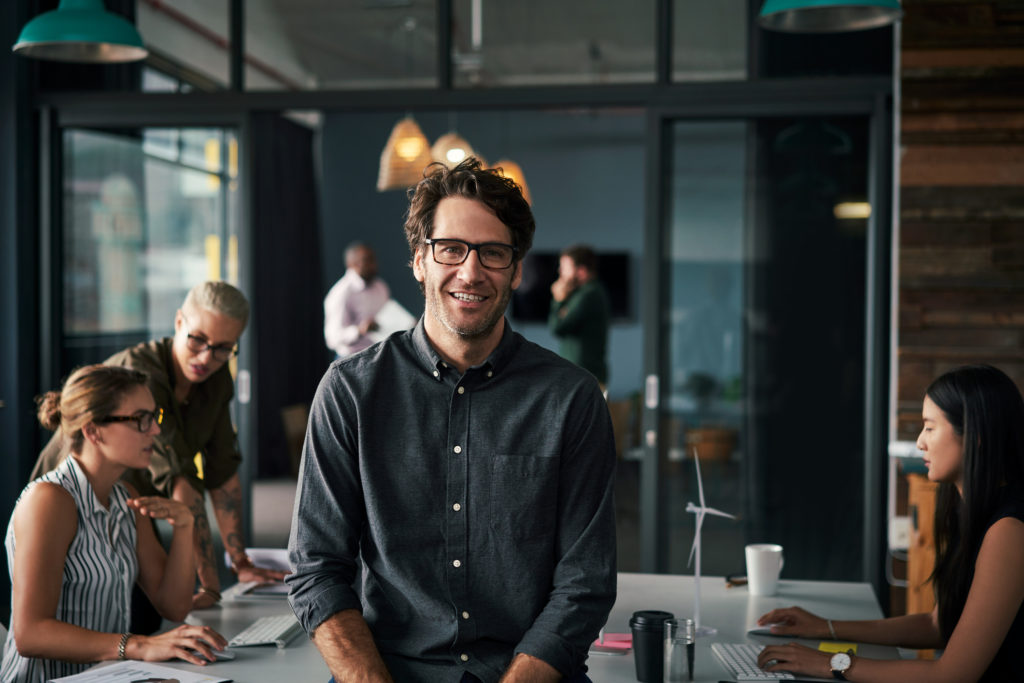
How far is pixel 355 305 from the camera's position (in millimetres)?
6695

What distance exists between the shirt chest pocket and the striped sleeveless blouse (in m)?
0.93

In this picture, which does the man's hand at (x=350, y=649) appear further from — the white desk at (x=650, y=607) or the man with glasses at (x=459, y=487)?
the white desk at (x=650, y=607)

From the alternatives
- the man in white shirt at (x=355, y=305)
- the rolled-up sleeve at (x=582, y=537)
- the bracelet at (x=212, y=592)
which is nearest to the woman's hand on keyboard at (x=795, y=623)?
the rolled-up sleeve at (x=582, y=537)

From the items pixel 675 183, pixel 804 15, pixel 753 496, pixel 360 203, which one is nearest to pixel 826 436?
pixel 753 496

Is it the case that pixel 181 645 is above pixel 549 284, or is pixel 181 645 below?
below

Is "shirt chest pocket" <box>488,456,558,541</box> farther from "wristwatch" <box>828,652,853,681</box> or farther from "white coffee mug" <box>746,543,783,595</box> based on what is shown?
"white coffee mug" <box>746,543,783,595</box>

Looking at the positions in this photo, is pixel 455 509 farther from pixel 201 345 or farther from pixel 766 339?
pixel 766 339

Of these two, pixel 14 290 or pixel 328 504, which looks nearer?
pixel 328 504

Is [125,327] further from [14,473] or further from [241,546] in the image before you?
[241,546]

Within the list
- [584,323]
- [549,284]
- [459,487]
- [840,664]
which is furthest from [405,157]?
[840,664]

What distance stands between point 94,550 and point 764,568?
4.97ft

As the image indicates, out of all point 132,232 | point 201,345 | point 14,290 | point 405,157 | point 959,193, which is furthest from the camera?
point 405,157

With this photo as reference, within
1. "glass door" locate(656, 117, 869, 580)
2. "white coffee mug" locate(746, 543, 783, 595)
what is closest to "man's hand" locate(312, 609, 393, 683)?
"white coffee mug" locate(746, 543, 783, 595)

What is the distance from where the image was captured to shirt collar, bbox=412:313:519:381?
5.94 feet
